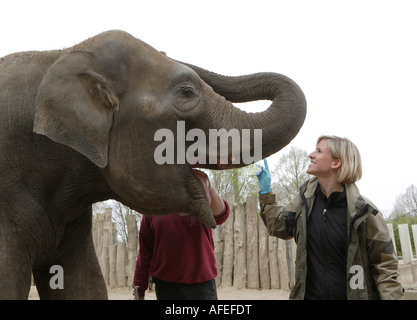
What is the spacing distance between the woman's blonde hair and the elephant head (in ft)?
2.84

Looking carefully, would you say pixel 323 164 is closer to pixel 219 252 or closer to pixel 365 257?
pixel 365 257

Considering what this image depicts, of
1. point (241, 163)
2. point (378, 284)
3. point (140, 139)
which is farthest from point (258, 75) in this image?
point (378, 284)

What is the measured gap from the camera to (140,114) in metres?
2.61

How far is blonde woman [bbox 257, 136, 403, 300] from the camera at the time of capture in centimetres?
314

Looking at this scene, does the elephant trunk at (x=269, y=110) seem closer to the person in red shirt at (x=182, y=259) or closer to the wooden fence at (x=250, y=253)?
the person in red shirt at (x=182, y=259)

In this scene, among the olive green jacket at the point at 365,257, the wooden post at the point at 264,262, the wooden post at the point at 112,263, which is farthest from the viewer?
the wooden post at the point at 112,263

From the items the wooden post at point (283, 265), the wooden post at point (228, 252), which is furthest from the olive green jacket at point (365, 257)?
the wooden post at point (228, 252)

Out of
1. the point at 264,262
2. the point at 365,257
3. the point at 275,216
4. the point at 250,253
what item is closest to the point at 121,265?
the point at 250,253

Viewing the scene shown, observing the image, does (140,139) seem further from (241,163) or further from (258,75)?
(258,75)

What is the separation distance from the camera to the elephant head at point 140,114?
2537mm

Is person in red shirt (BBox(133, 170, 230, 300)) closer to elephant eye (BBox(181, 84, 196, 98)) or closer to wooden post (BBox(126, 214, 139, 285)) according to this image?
elephant eye (BBox(181, 84, 196, 98))

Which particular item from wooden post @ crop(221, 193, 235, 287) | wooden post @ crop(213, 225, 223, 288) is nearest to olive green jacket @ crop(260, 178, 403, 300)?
wooden post @ crop(221, 193, 235, 287)

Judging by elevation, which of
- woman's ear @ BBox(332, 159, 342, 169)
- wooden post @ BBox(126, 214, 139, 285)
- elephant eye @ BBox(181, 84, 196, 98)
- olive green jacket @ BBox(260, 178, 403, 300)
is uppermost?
wooden post @ BBox(126, 214, 139, 285)
